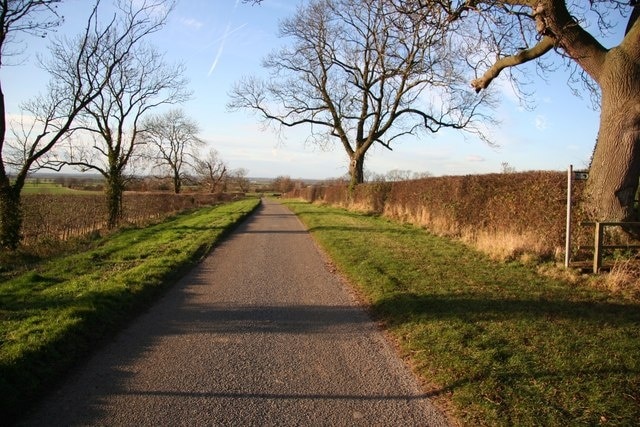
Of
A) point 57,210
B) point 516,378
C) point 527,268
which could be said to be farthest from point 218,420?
point 57,210

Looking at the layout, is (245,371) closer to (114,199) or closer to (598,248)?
(598,248)

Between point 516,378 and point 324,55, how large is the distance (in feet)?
105

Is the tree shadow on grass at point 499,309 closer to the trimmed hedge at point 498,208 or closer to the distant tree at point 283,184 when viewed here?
the trimmed hedge at point 498,208

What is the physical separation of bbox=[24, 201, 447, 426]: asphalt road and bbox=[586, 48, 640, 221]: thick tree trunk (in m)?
5.69

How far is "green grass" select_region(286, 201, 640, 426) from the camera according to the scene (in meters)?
3.95

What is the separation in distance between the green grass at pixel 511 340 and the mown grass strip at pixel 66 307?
141 inches

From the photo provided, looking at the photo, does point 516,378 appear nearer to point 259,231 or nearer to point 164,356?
point 164,356

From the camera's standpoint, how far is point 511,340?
543cm

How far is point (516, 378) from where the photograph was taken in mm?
4477

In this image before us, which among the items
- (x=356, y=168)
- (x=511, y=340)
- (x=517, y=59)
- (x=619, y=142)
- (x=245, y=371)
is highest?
(x=517, y=59)

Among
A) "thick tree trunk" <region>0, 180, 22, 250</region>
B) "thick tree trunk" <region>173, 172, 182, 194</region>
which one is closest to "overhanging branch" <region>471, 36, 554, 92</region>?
"thick tree trunk" <region>0, 180, 22, 250</region>

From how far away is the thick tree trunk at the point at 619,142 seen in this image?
30.4ft

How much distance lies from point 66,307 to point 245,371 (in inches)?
125

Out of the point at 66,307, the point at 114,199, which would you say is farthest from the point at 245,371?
the point at 114,199
